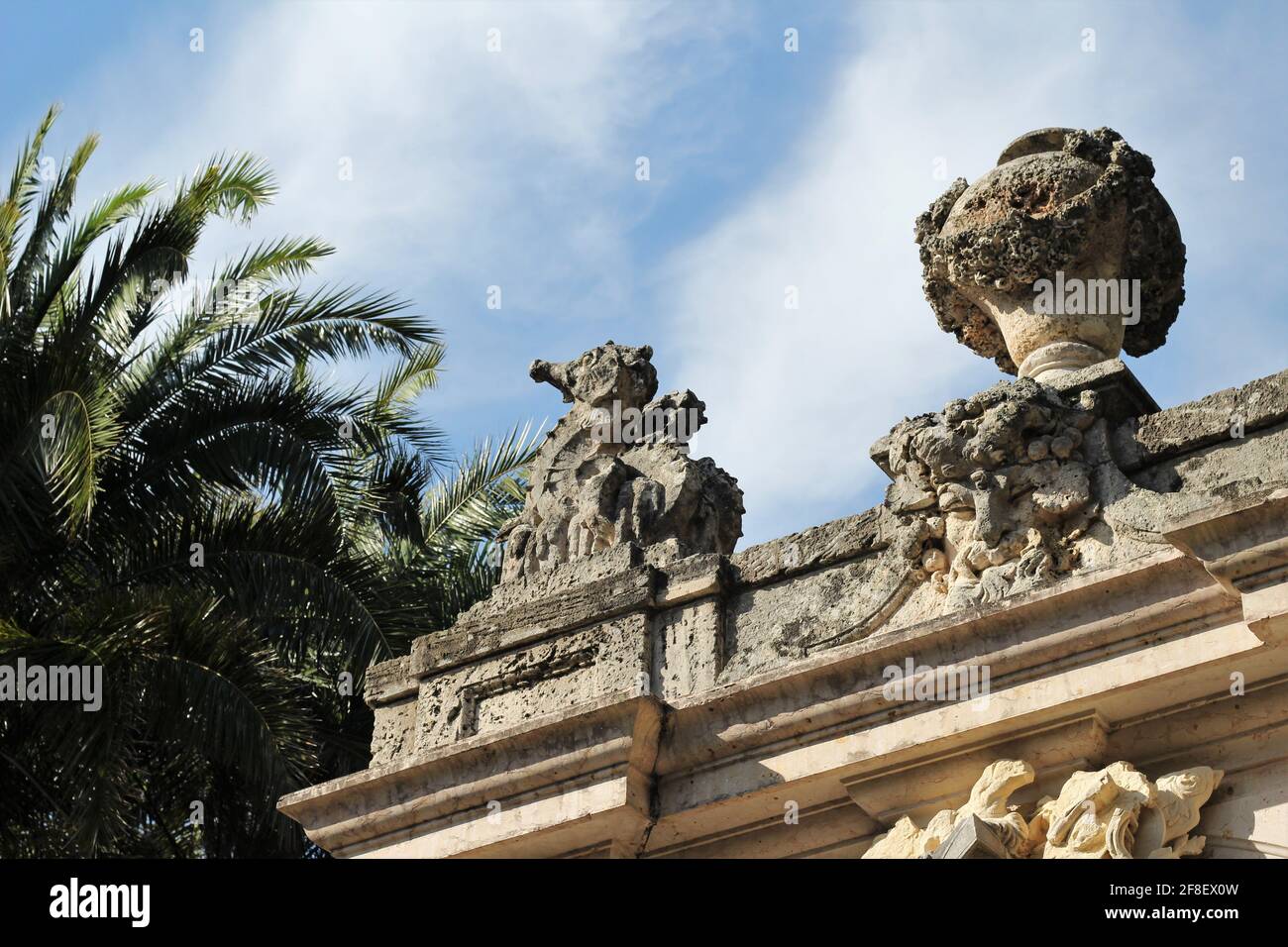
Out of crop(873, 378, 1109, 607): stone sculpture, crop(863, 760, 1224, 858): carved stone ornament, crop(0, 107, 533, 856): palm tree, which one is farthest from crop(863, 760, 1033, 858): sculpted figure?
crop(0, 107, 533, 856): palm tree

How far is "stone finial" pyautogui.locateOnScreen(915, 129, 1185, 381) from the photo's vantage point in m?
7.50

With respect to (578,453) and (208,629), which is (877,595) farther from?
(208,629)

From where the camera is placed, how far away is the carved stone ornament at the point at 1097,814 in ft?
19.3

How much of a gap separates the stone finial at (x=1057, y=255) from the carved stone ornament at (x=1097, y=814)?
179 centimetres

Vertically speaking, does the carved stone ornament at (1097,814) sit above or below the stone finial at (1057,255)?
below

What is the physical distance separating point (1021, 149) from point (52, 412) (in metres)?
6.16

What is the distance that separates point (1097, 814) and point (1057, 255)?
2445 mm

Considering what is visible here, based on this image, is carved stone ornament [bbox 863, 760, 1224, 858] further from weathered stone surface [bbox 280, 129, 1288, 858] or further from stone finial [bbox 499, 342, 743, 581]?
stone finial [bbox 499, 342, 743, 581]

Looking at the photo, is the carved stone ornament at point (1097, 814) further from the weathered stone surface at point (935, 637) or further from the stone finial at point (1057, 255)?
the stone finial at point (1057, 255)

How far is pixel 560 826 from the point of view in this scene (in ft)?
21.5

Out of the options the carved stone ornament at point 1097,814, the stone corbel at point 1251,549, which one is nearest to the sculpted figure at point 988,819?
the carved stone ornament at point 1097,814

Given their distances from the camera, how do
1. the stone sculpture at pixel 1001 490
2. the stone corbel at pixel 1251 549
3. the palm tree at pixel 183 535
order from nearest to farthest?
the stone corbel at pixel 1251 549 < the stone sculpture at pixel 1001 490 < the palm tree at pixel 183 535

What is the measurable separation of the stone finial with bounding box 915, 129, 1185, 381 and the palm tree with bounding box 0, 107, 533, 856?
5.34m

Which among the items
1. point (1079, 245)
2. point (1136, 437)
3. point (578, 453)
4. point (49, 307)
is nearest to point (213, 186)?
point (49, 307)
